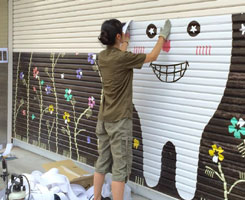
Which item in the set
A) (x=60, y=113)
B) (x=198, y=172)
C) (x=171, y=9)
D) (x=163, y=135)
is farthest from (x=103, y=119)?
(x=60, y=113)

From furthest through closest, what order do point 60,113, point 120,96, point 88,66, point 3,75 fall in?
point 3,75 → point 60,113 → point 88,66 → point 120,96

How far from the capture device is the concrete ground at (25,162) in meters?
5.07

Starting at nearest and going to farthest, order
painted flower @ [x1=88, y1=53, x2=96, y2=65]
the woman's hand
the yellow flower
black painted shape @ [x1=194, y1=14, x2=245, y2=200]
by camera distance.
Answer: black painted shape @ [x1=194, y1=14, x2=245, y2=200] → the woman's hand → the yellow flower → painted flower @ [x1=88, y1=53, x2=96, y2=65]

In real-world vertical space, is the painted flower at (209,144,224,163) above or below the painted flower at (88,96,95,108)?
below

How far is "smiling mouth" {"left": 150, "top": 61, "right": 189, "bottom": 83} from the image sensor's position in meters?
3.56

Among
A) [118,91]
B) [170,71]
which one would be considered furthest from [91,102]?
[170,71]

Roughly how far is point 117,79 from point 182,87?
713 mm

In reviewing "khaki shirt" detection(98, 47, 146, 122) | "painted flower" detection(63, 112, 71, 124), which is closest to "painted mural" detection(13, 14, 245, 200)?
"painted flower" detection(63, 112, 71, 124)

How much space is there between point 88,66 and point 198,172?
218cm

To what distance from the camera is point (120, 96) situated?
11.3 feet

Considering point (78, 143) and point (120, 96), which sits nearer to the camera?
point (120, 96)

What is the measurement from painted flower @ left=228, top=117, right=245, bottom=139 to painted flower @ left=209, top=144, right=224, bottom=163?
0.74ft

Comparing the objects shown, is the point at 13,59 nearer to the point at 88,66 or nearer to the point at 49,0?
the point at 49,0

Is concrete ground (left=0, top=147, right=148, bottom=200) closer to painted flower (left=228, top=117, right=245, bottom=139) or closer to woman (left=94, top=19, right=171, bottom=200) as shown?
woman (left=94, top=19, right=171, bottom=200)
